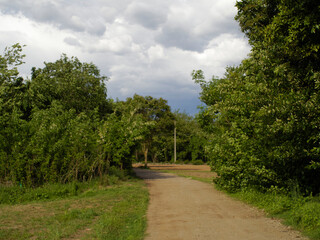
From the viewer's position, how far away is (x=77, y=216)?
8.95 meters

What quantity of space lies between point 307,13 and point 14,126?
11.5m

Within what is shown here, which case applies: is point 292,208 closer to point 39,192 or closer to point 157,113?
point 39,192

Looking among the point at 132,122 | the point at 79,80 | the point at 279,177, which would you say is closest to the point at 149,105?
the point at 79,80

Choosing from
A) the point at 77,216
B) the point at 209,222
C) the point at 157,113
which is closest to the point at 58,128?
the point at 77,216

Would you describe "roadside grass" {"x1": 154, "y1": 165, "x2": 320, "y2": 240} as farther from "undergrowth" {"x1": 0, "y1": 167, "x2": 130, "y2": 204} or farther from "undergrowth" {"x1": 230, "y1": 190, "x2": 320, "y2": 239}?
"undergrowth" {"x1": 0, "y1": 167, "x2": 130, "y2": 204}

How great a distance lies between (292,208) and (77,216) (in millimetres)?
5925

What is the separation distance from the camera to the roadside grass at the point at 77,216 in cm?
719

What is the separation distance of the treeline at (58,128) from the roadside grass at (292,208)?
7063 millimetres

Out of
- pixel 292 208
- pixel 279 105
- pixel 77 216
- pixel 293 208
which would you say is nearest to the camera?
pixel 279 105

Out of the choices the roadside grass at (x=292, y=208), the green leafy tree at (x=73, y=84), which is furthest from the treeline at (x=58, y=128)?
the roadside grass at (x=292, y=208)

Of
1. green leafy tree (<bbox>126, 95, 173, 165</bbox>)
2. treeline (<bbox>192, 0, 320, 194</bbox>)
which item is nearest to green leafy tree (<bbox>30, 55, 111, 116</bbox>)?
treeline (<bbox>192, 0, 320, 194</bbox>)

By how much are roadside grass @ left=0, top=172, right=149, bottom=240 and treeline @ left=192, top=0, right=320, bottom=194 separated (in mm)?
4097

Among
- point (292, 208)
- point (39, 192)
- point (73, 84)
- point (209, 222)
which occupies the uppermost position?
point (73, 84)

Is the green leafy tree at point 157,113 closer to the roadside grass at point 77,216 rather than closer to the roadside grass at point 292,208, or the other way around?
the roadside grass at point 77,216
